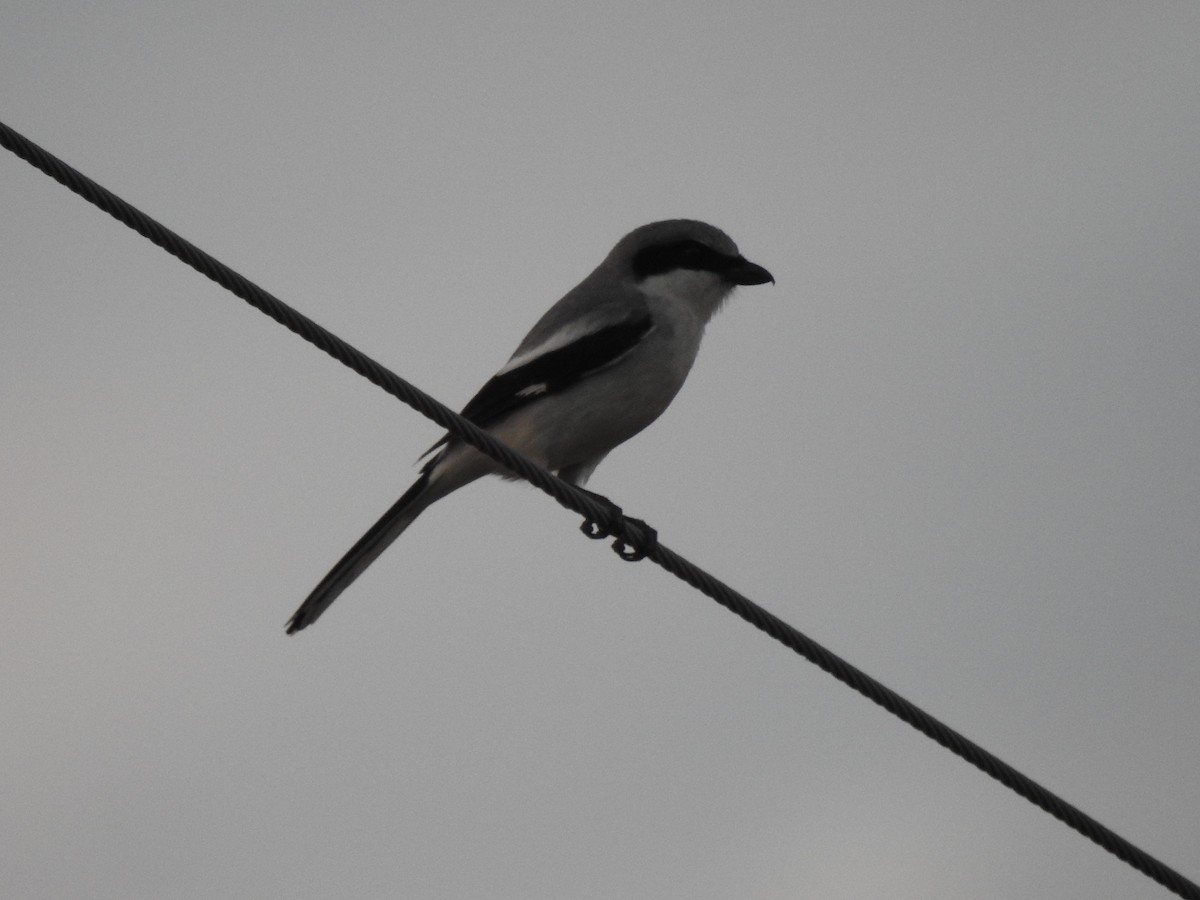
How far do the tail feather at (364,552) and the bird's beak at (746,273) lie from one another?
5.72 feet

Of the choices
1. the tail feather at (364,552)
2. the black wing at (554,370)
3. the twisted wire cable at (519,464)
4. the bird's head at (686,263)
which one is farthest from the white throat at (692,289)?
the twisted wire cable at (519,464)

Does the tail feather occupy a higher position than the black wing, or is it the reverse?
the black wing

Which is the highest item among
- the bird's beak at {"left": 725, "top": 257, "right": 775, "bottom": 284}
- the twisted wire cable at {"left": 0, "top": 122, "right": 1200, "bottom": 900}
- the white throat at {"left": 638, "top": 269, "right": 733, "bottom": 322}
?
the bird's beak at {"left": 725, "top": 257, "right": 775, "bottom": 284}

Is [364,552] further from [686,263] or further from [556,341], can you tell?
[686,263]

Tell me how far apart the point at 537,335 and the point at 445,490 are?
83 cm

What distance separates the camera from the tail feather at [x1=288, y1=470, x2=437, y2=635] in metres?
5.31

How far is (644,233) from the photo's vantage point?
6734mm

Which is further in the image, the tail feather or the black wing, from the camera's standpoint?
the black wing

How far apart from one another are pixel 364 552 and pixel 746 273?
7.18ft

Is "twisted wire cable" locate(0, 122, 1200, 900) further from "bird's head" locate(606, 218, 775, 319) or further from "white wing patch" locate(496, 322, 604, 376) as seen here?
"bird's head" locate(606, 218, 775, 319)

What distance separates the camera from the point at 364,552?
5.46m

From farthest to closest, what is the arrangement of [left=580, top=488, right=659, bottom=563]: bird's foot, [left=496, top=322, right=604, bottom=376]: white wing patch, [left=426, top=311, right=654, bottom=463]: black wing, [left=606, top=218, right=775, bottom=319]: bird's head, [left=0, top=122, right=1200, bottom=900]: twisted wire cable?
[left=606, top=218, right=775, bottom=319]: bird's head → [left=496, top=322, right=604, bottom=376]: white wing patch → [left=426, top=311, right=654, bottom=463]: black wing → [left=580, top=488, right=659, bottom=563]: bird's foot → [left=0, top=122, right=1200, bottom=900]: twisted wire cable

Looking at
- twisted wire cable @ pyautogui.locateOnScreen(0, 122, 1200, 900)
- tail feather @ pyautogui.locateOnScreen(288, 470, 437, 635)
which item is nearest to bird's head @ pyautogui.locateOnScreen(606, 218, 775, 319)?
tail feather @ pyautogui.locateOnScreen(288, 470, 437, 635)

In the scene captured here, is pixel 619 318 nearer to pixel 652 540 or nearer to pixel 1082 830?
pixel 652 540
